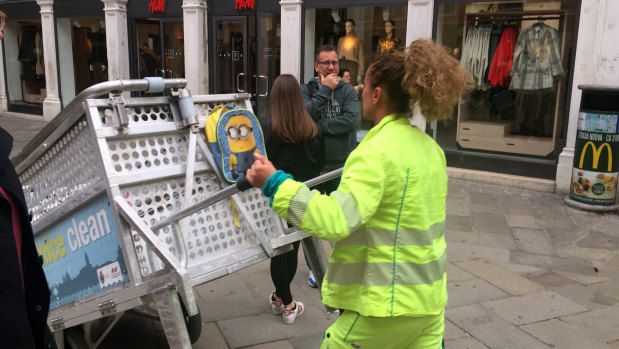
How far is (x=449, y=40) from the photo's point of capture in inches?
351

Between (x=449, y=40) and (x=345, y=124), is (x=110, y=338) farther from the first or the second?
(x=449, y=40)

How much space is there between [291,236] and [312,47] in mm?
7939

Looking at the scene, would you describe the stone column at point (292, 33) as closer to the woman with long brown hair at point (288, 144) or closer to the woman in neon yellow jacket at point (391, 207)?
the woman with long brown hair at point (288, 144)

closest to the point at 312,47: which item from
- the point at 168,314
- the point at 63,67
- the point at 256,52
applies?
the point at 256,52

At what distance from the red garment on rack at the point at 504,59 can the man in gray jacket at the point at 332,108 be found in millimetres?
4872

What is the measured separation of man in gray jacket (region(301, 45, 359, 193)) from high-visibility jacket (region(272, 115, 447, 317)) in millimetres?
2062

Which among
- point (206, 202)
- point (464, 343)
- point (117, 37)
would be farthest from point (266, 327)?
point (117, 37)

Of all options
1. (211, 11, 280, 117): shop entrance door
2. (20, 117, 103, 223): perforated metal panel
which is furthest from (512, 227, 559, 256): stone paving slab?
(211, 11, 280, 117): shop entrance door

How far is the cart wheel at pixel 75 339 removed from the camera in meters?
3.21

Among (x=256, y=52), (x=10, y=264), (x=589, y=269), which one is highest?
(x=256, y=52)

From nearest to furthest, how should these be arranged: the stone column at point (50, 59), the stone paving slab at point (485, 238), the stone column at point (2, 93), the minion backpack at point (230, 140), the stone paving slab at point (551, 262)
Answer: the minion backpack at point (230, 140), the stone paving slab at point (551, 262), the stone paving slab at point (485, 238), the stone column at point (50, 59), the stone column at point (2, 93)

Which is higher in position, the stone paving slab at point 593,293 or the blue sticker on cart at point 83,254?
the blue sticker on cart at point 83,254

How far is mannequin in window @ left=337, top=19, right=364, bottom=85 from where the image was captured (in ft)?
32.7

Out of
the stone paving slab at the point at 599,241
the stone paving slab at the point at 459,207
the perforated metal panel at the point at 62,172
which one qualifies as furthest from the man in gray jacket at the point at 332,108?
the stone paving slab at the point at 599,241
